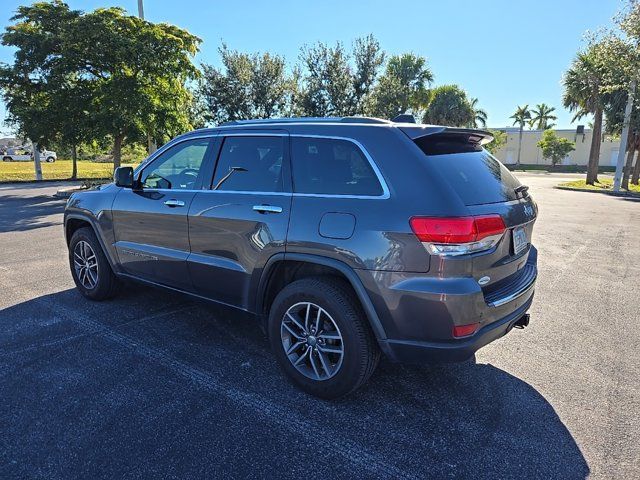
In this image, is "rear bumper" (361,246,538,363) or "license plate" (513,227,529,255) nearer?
"rear bumper" (361,246,538,363)

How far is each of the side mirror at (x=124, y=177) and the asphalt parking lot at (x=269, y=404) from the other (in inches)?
52.1

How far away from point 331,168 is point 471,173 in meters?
0.94

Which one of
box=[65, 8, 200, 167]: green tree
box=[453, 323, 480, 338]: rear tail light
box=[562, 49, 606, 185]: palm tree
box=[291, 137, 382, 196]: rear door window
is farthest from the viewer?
box=[562, 49, 606, 185]: palm tree

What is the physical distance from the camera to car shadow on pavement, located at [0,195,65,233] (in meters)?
9.93

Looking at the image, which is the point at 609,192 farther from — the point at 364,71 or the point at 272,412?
the point at 272,412

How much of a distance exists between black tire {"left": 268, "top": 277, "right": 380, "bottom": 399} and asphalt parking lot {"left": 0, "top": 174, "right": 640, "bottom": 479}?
135mm

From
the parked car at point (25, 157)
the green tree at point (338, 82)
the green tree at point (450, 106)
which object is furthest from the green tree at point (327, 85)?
the parked car at point (25, 157)

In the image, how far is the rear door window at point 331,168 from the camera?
2.81 m

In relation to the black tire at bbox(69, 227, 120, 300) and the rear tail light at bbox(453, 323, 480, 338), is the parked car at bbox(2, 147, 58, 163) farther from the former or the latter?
the rear tail light at bbox(453, 323, 480, 338)

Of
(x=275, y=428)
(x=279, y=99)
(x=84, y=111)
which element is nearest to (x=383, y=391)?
(x=275, y=428)

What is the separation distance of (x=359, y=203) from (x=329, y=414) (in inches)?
54.5

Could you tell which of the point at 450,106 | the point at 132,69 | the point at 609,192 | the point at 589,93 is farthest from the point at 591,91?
the point at 132,69

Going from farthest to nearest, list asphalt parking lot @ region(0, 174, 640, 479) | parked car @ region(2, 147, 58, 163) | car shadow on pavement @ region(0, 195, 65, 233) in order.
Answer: parked car @ region(2, 147, 58, 163), car shadow on pavement @ region(0, 195, 65, 233), asphalt parking lot @ region(0, 174, 640, 479)

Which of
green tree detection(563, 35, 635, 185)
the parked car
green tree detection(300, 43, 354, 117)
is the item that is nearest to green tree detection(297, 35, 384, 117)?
green tree detection(300, 43, 354, 117)
